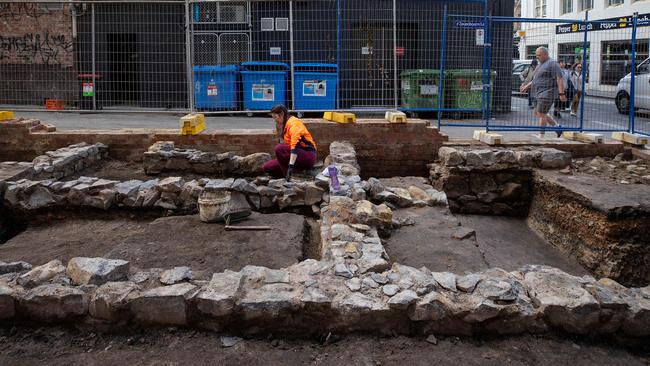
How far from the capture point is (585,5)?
3031 centimetres

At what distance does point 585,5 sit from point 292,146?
93.4 ft

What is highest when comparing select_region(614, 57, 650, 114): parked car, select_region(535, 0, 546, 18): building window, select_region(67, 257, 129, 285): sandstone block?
select_region(535, 0, 546, 18): building window

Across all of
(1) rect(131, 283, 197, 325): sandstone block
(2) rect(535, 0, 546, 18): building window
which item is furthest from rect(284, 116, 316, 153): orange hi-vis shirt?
(2) rect(535, 0, 546, 18): building window

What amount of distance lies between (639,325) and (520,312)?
77 cm

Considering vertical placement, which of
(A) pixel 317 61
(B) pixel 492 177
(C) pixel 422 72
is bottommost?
(B) pixel 492 177

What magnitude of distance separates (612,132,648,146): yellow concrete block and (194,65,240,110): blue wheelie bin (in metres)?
7.70

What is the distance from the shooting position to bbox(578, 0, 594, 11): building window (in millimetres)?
29672

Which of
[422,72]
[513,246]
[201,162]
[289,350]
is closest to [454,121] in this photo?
[422,72]

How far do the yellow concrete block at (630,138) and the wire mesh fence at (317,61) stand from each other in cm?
50

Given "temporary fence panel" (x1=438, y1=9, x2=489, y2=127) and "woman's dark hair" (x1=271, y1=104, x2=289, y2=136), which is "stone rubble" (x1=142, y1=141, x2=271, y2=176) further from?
"temporary fence panel" (x1=438, y1=9, x2=489, y2=127)

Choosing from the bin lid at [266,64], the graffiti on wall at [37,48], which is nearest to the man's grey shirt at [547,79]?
the bin lid at [266,64]

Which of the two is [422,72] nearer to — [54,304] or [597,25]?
[597,25]

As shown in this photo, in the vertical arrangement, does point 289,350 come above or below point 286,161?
below

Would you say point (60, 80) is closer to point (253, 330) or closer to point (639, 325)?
point (253, 330)
